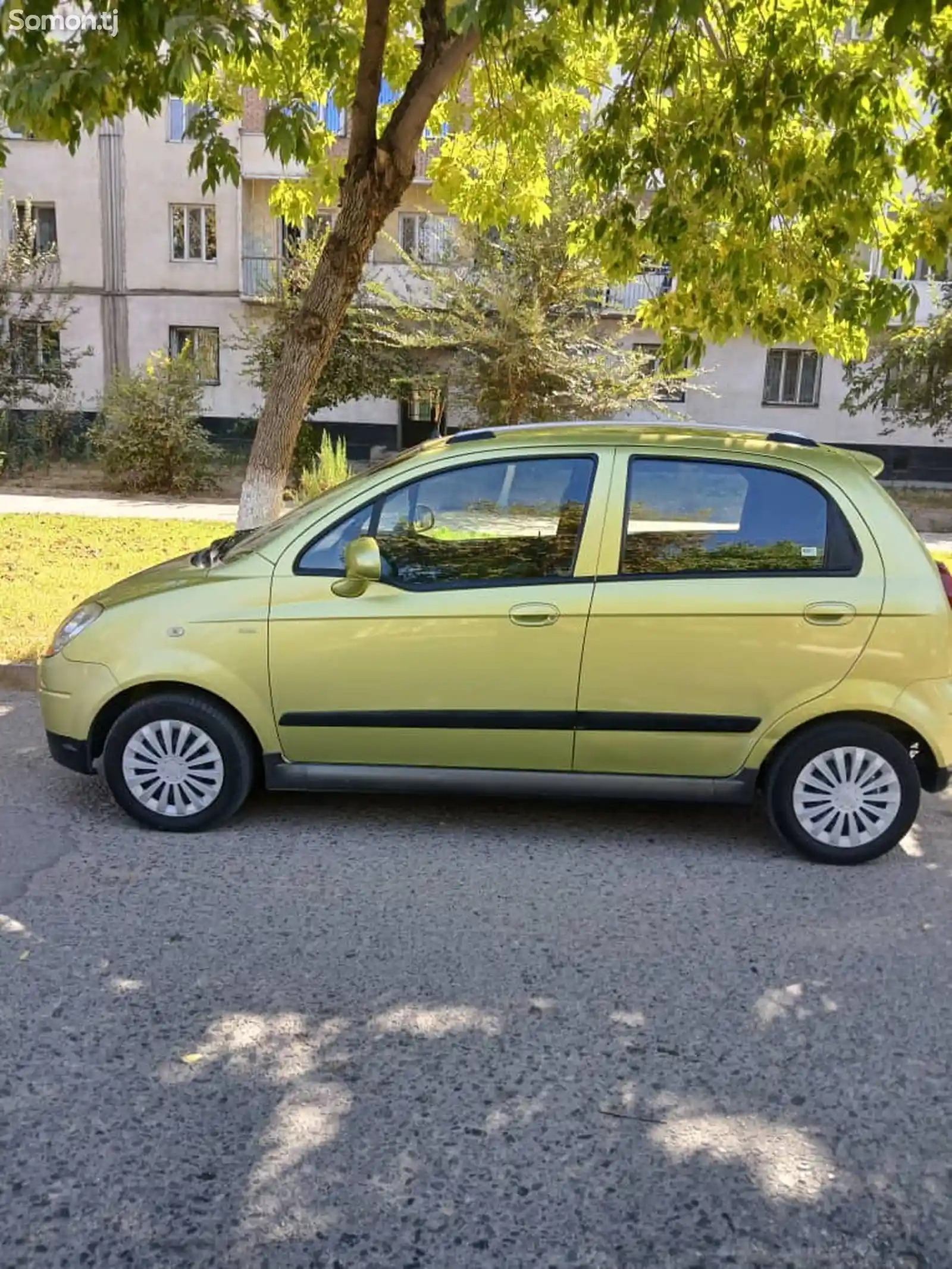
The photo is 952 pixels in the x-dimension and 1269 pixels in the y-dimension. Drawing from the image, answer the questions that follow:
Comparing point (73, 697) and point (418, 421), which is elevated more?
point (418, 421)

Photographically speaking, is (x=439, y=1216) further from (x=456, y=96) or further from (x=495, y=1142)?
(x=456, y=96)

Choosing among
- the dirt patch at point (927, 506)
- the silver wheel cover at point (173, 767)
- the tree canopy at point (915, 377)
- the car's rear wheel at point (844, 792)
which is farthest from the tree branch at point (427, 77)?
the tree canopy at point (915, 377)

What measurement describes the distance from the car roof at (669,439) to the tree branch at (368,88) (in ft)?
12.5

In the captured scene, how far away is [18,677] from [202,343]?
2353cm

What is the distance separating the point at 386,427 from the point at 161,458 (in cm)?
940

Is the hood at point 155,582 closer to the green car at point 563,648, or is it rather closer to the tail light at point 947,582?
the green car at point 563,648

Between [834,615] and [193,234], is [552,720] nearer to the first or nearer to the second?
[834,615]

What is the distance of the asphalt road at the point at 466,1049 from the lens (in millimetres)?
2449

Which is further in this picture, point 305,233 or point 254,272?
point 254,272

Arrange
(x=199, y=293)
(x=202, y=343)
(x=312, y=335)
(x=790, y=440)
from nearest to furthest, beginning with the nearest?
(x=790, y=440) → (x=312, y=335) → (x=199, y=293) → (x=202, y=343)

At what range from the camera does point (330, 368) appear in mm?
23234

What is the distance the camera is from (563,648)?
14.6ft

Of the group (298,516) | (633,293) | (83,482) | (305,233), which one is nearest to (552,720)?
(298,516)

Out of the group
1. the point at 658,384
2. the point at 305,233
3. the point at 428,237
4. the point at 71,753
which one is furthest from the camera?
the point at 428,237
